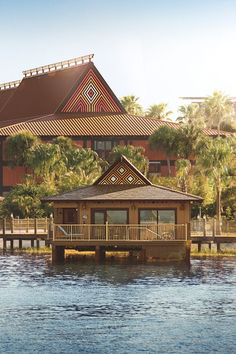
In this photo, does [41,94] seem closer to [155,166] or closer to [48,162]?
[155,166]

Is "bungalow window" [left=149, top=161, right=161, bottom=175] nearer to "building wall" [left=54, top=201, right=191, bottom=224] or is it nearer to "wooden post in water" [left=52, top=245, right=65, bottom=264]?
"building wall" [left=54, top=201, right=191, bottom=224]

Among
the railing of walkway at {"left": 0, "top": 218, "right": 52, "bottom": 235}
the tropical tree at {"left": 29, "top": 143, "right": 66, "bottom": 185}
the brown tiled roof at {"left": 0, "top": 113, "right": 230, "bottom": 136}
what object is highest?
the brown tiled roof at {"left": 0, "top": 113, "right": 230, "bottom": 136}

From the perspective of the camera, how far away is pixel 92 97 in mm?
146000

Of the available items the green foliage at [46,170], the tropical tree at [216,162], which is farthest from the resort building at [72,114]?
the tropical tree at [216,162]

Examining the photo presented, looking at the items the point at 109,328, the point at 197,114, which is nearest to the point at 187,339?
the point at 109,328

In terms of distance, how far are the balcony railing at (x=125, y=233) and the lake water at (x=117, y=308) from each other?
7.15 feet

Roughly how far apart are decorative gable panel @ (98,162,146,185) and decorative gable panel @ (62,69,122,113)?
67661 mm

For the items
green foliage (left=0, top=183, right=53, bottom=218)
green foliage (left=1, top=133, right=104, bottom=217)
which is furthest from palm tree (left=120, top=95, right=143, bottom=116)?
green foliage (left=0, top=183, right=53, bottom=218)

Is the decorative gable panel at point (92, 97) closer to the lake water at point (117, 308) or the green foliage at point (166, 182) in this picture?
the green foliage at point (166, 182)

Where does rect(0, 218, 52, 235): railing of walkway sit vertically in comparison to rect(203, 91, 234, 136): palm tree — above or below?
below

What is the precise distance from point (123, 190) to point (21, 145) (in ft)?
173

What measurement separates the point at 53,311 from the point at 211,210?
51.0 m

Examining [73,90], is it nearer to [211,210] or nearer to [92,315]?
[211,210]

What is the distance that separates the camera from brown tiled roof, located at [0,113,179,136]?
436 ft
